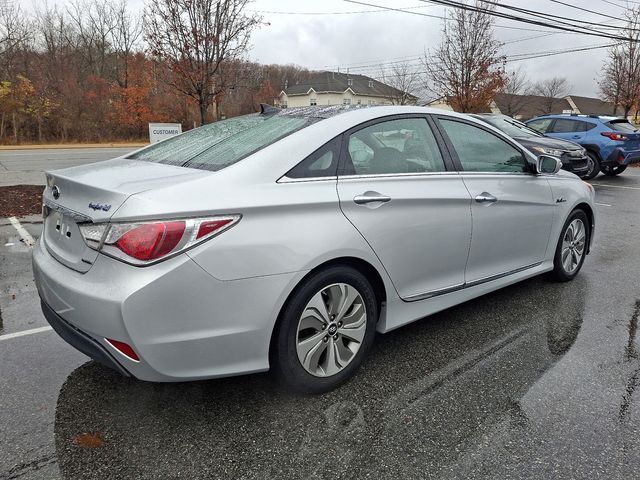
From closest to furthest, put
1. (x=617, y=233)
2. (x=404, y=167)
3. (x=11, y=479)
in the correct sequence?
1. (x=11, y=479)
2. (x=404, y=167)
3. (x=617, y=233)

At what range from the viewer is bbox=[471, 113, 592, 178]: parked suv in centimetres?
Result: 1083

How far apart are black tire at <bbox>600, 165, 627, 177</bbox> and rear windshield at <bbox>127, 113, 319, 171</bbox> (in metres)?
12.9

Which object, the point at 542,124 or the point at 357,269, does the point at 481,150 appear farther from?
the point at 542,124

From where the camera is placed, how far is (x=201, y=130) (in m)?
3.48

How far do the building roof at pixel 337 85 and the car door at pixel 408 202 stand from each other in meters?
57.1

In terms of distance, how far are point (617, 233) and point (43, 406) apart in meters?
7.22

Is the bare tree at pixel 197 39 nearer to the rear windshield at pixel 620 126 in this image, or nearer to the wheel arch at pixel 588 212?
the wheel arch at pixel 588 212

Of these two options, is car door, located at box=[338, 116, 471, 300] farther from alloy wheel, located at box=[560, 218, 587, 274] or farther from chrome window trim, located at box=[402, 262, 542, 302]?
alloy wheel, located at box=[560, 218, 587, 274]

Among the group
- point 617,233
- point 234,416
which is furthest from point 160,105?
point 234,416

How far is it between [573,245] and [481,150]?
1.69 metres

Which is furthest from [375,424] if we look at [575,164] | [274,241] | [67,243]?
[575,164]

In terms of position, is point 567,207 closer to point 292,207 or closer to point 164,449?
point 292,207

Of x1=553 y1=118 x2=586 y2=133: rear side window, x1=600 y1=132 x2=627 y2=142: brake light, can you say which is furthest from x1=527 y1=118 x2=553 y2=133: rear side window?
x1=600 y1=132 x2=627 y2=142: brake light

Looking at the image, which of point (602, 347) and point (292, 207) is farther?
point (602, 347)
